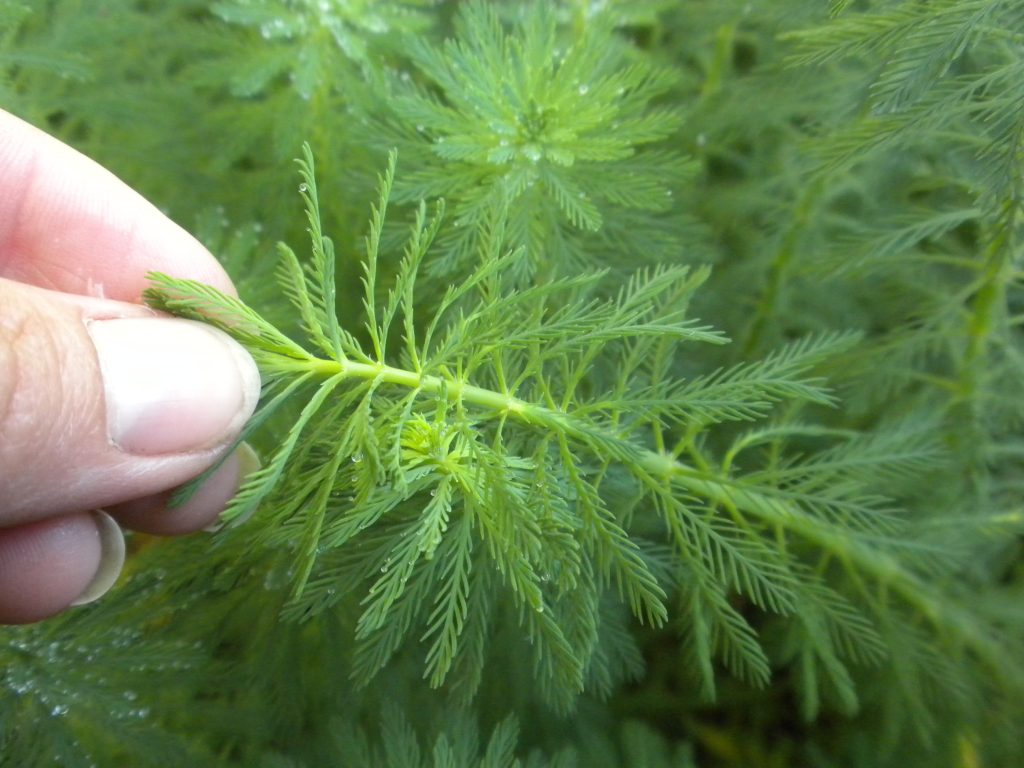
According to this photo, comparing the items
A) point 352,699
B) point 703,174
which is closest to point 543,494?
point 352,699

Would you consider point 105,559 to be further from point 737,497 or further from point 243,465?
point 737,497

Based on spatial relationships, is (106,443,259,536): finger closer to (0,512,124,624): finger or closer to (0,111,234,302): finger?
(0,512,124,624): finger

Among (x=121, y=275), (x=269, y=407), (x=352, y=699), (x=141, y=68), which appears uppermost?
(x=141, y=68)

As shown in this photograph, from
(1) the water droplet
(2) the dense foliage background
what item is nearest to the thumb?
(2) the dense foliage background

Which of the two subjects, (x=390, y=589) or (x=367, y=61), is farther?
(x=367, y=61)

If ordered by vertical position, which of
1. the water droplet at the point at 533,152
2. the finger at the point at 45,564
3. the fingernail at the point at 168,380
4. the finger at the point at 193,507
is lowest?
the finger at the point at 45,564

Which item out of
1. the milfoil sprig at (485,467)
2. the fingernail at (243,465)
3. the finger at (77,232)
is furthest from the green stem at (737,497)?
the finger at (77,232)

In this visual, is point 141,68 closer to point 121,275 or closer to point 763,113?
point 121,275

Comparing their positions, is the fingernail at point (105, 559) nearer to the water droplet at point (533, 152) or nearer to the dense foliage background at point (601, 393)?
the dense foliage background at point (601, 393)
